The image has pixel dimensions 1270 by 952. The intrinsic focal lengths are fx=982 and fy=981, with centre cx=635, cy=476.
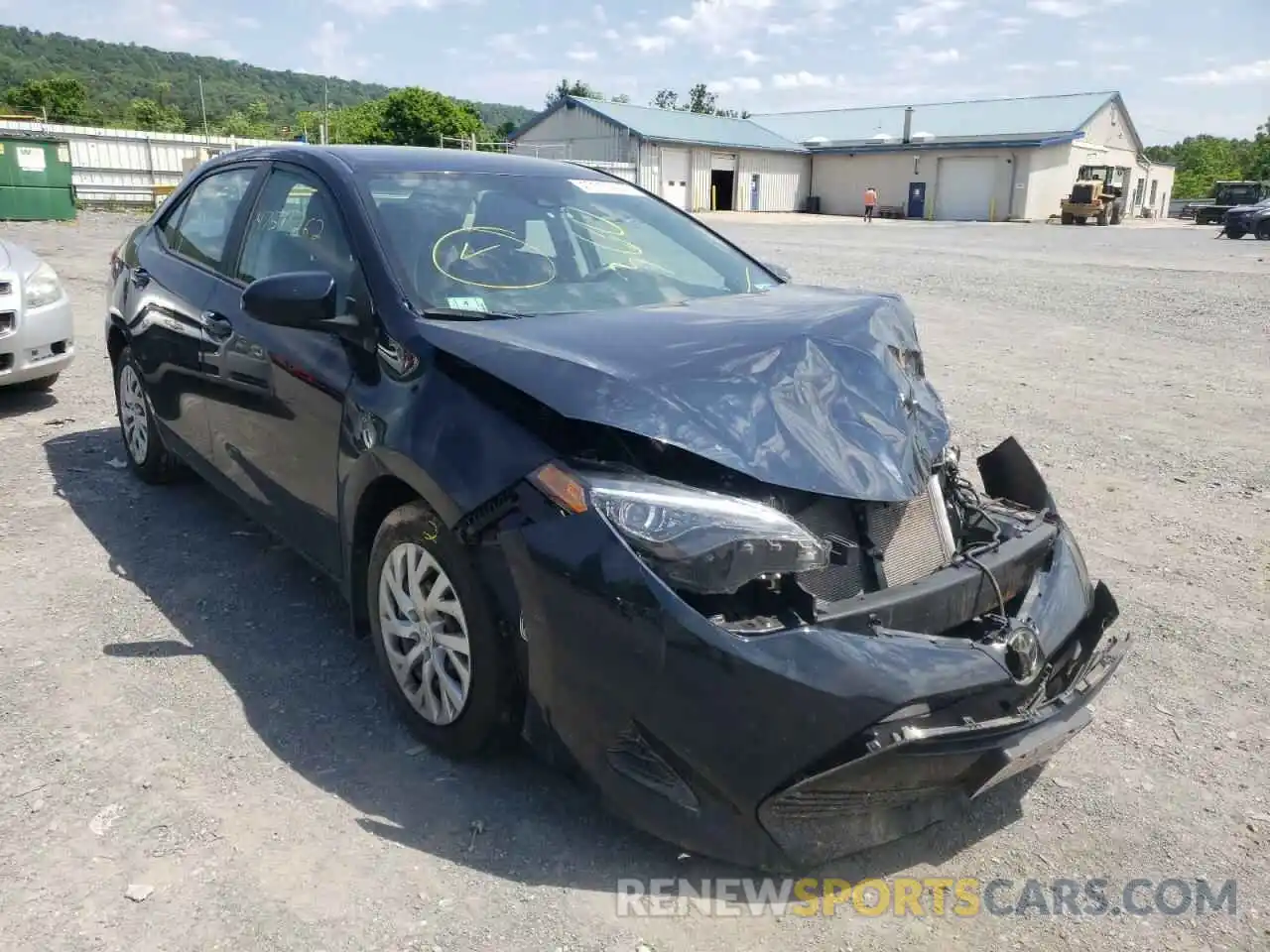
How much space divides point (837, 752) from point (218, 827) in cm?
171

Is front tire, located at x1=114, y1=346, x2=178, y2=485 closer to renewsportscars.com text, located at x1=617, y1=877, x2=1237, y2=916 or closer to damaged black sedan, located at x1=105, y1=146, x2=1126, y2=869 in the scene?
damaged black sedan, located at x1=105, y1=146, x2=1126, y2=869

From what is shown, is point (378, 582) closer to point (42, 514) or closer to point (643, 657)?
point (643, 657)

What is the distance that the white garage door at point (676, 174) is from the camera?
46594 millimetres

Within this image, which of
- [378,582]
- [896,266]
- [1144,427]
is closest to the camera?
[378,582]

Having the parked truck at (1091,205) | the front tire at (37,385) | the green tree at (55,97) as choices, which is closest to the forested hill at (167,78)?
the green tree at (55,97)

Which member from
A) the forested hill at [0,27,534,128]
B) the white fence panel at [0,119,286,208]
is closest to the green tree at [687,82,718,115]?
the forested hill at [0,27,534,128]

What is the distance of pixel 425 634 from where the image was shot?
293 centimetres

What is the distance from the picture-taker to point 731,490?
2439 millimetres

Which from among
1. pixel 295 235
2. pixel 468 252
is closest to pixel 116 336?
pixel 295 235

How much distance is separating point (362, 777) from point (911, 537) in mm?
1743

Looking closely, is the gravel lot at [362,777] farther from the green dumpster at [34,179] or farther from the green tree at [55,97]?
the green tree at [55,97]

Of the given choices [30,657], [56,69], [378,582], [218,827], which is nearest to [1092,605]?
[378,582]

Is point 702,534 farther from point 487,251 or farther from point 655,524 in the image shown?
point 487,251

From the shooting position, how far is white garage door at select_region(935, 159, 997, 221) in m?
47.6
